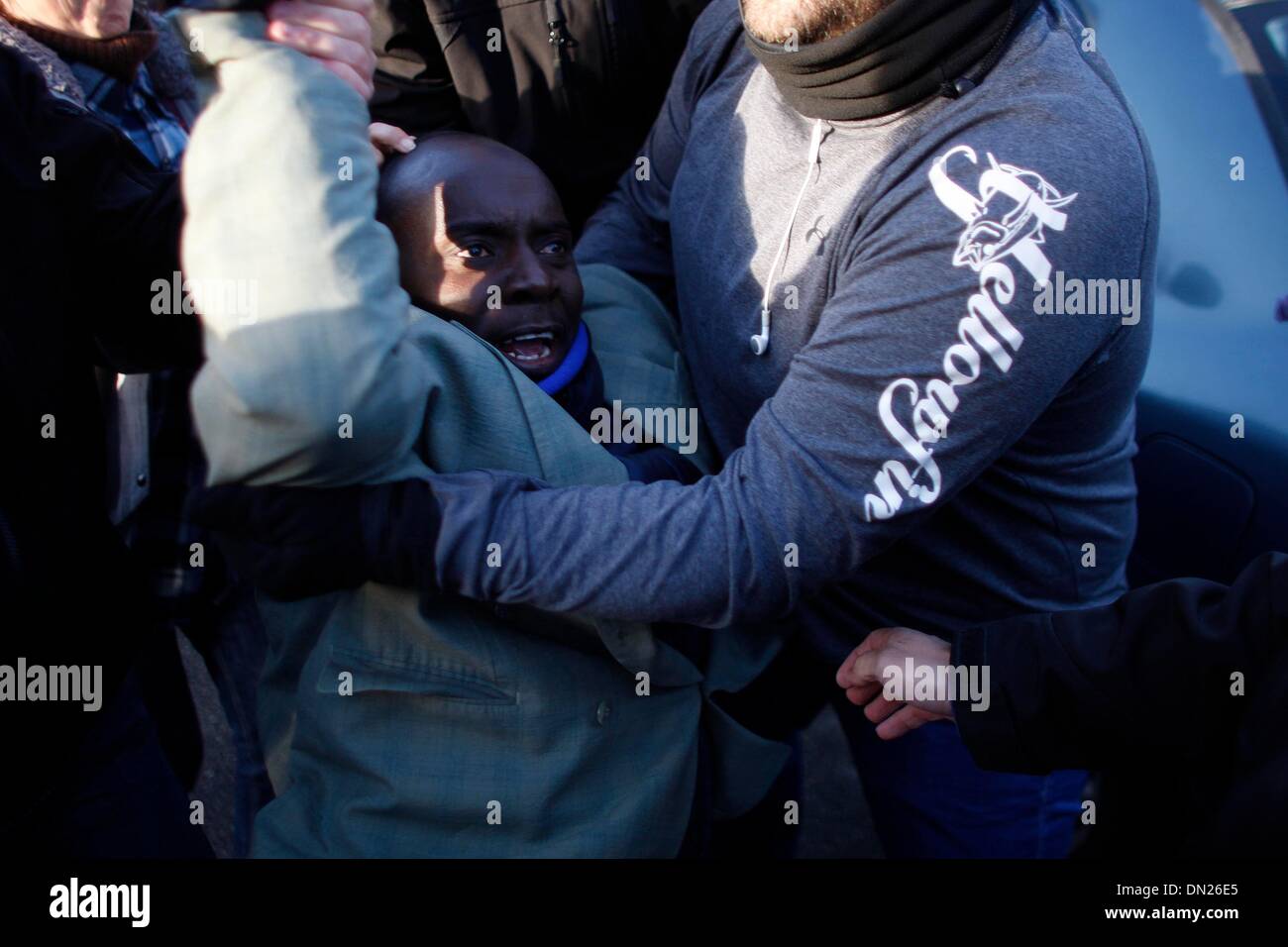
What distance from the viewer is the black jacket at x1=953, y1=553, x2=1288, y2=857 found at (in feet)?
3.68

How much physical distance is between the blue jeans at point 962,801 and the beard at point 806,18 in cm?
103

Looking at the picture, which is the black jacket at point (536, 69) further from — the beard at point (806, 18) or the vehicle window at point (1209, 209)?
the vehicle window at point (1209, 209)

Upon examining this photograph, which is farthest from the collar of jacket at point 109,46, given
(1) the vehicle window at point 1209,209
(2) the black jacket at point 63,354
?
(1) the vehicle window at point 1209,209

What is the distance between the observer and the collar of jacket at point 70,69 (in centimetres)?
150

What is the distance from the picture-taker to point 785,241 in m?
1.56

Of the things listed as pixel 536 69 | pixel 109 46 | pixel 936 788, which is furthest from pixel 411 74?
pixel 936 788

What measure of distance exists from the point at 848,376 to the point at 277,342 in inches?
24.9

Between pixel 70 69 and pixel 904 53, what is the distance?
3.90ft

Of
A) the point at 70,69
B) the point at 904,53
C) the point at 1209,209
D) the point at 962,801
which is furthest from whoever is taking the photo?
the point at 1209,209

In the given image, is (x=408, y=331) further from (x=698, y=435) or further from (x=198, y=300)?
(x=698, y=435)

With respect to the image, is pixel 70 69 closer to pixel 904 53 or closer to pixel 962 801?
pixel 904 53

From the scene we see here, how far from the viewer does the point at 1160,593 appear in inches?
51.9

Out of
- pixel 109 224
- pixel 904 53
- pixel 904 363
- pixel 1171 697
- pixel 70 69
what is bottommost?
pixel 1171 697

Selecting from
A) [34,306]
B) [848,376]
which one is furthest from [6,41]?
[848,376]
